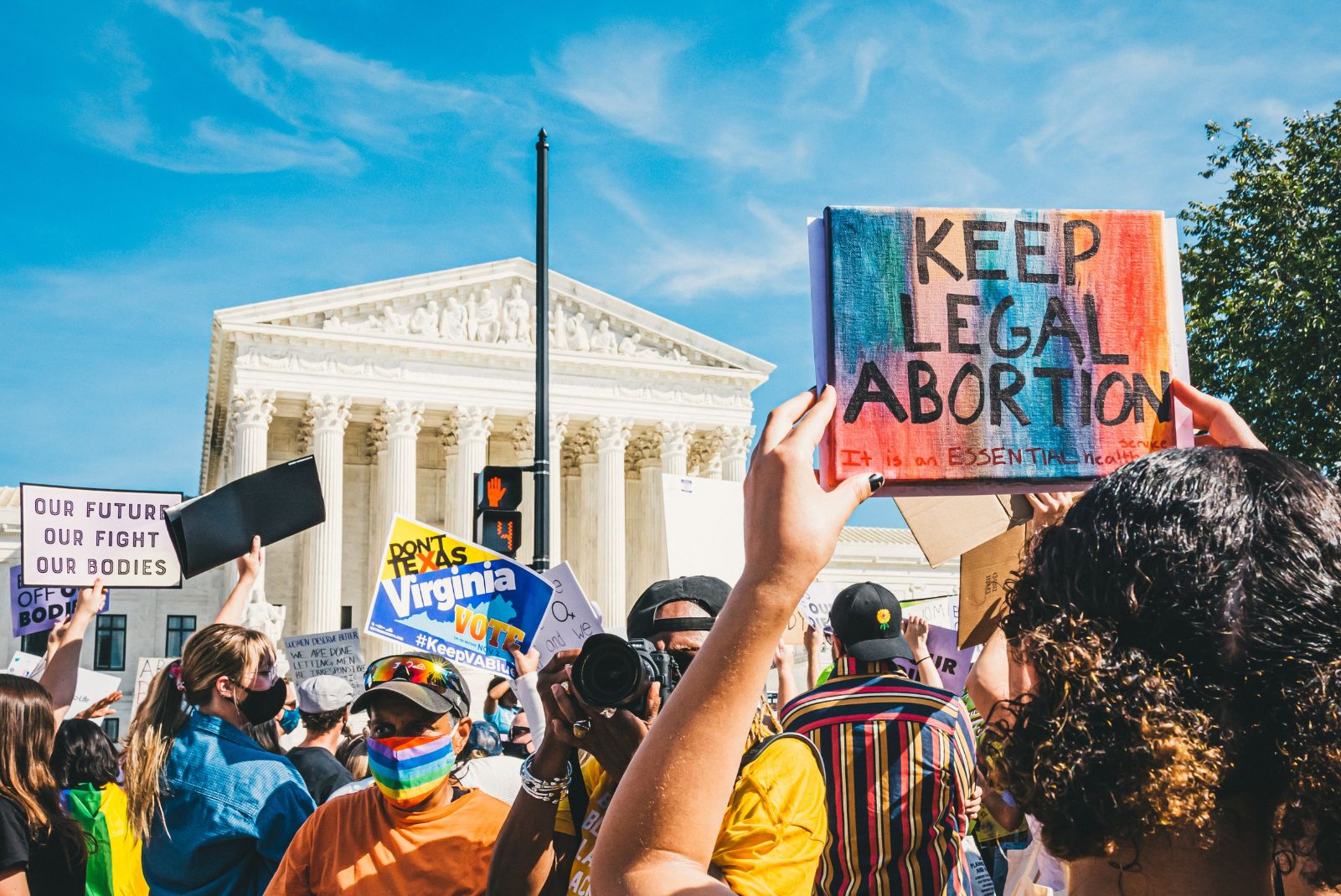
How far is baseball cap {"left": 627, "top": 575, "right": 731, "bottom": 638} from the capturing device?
116 inches

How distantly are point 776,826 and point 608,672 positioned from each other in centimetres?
47

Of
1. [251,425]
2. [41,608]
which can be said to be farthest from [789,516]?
[251,425]

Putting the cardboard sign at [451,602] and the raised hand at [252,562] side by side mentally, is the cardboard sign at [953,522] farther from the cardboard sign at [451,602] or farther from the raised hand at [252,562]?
the cardboard sign at [451,602]

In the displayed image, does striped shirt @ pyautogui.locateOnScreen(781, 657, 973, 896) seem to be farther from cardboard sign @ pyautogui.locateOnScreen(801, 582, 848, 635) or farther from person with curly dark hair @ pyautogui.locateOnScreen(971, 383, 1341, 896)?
cardboard sign @ pyautogui.locateOnScreen(801, 582, 848, 635)

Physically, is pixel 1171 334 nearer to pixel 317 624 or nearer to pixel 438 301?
pixel 317 624

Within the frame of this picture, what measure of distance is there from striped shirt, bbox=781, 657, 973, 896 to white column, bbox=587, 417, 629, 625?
40.6 m

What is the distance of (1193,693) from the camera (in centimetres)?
116

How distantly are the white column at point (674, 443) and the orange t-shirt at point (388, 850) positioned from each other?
43779 millimetres

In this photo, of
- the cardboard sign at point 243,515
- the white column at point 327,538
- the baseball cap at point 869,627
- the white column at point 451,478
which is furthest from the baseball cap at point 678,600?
the white column at point 451,478

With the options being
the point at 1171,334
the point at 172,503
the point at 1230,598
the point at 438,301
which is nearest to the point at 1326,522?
the point at 1230,598

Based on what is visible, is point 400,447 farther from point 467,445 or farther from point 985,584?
point 985,584

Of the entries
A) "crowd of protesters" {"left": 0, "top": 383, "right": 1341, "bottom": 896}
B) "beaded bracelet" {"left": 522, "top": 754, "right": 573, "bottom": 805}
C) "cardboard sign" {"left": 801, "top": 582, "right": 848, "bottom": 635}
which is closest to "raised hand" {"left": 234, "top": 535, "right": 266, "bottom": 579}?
"crowd of protesters" {"left": 0, "top": 383, "right": 1341, "bottom": 896}

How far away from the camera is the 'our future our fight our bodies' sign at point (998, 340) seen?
7.94 ft

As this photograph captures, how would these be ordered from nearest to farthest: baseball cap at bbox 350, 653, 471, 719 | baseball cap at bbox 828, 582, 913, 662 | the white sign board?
1. baseball cap at bbox 350, 653, 471, 719
2. baseball cap at bbox 828, 582, 913, 662
3. the white sign board
